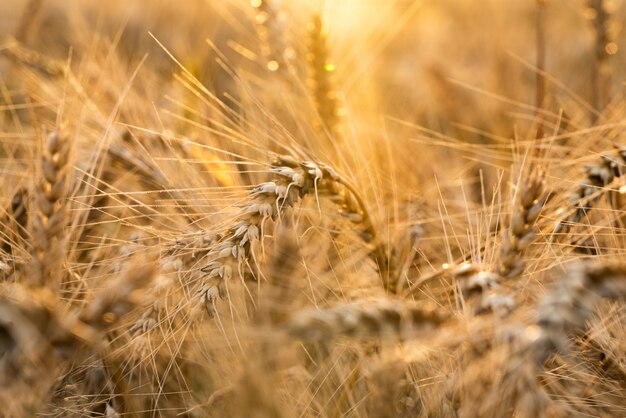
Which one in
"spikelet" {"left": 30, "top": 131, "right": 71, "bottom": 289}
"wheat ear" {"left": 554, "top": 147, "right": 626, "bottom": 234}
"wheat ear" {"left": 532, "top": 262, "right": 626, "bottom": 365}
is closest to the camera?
"wheat ear" {"left": 532, "top": 262, "right": 626, "bottom": 365}

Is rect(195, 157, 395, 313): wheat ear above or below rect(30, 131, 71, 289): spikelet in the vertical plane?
below

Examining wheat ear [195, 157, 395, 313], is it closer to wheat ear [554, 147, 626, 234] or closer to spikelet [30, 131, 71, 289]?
spikelet [30, 131, 71, 289]

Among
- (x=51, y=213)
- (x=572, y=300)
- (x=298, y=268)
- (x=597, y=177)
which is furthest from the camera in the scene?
(x=597, y=177)

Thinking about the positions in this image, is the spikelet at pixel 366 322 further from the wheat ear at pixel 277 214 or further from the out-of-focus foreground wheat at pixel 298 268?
the wheat ear at pixel 277 214

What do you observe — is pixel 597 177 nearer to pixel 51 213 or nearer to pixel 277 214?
pixel 277 214

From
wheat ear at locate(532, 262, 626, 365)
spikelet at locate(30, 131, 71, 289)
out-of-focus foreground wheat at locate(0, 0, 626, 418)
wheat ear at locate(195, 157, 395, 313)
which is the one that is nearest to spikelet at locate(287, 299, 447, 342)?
out-of-focus foreground wheat at locate(0, 0, 626, 418)

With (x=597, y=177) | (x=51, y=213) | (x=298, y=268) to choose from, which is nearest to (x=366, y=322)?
(x=298, y=268)

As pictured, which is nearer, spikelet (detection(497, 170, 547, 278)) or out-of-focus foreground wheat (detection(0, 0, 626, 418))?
out-of-focus foreground wheat (detection(0, 0, 626, 418))

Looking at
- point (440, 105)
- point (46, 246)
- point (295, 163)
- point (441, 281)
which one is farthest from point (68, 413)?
point (440, 105)

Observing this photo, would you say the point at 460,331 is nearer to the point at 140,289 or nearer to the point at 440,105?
the point at 140,289
